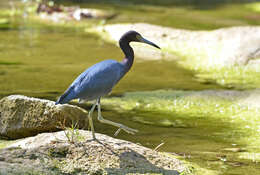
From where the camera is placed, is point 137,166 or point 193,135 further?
point 193,135

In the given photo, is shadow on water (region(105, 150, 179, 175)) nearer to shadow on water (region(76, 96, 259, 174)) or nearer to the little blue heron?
the little blue heron

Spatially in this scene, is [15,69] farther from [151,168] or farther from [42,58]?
[151,168]

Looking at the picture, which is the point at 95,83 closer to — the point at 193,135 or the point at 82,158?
the point at 82,158

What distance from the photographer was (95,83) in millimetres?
4688

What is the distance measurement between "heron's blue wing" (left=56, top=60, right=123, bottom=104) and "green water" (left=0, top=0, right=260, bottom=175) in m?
1.02

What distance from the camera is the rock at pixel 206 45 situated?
984cm

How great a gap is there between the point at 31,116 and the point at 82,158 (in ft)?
3.56

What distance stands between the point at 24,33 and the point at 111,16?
2.61 m

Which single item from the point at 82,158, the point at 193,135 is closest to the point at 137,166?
the point at 82,158

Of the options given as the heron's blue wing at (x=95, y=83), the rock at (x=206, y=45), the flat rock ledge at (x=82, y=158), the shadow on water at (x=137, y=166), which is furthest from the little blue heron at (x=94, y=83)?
the rock at (x=206, y=45)

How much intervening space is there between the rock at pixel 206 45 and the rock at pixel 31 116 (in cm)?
486

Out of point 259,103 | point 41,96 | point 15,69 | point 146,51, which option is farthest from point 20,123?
point 146,51

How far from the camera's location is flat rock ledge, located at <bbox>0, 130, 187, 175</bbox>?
431 cm

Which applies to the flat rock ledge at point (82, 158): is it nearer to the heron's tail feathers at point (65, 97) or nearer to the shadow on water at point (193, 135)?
the heron's tail feathers at point (65, 97)
